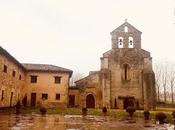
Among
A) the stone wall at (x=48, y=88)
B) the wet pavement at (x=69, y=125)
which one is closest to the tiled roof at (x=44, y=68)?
the stone wall at (x=48, y=88)

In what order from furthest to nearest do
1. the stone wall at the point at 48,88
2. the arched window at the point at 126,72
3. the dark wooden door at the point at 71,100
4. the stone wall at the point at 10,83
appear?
the dark wooden door at the point at 71,100 → the arched window at the point at 126,72 → the stone wall at the point at 48,88 → the stone wall at the point at 10,83

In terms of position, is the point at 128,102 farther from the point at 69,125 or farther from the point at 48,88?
the point at 69,125

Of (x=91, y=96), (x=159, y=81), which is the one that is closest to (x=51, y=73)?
(x=91, y=96)

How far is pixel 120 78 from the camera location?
43062mm

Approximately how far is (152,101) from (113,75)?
7.10m

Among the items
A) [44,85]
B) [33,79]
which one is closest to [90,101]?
[44,85]

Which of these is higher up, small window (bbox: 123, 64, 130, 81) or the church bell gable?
the church bell gable

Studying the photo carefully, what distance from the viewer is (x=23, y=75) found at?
4134cm

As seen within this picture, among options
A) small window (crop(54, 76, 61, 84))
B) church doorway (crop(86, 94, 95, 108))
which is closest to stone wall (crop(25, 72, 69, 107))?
small window (crop(54, 76, 61, 84))

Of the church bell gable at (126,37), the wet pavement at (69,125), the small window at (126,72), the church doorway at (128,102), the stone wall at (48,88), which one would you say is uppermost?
the church bell gable at (126,37)

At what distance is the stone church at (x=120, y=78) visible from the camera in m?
42.2

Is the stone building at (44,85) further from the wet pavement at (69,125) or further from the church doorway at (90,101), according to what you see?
the wet pavement at (69,125)

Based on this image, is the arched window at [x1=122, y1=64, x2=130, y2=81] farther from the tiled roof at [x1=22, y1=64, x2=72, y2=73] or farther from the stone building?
the stone building

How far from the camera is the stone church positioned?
42.2 m
